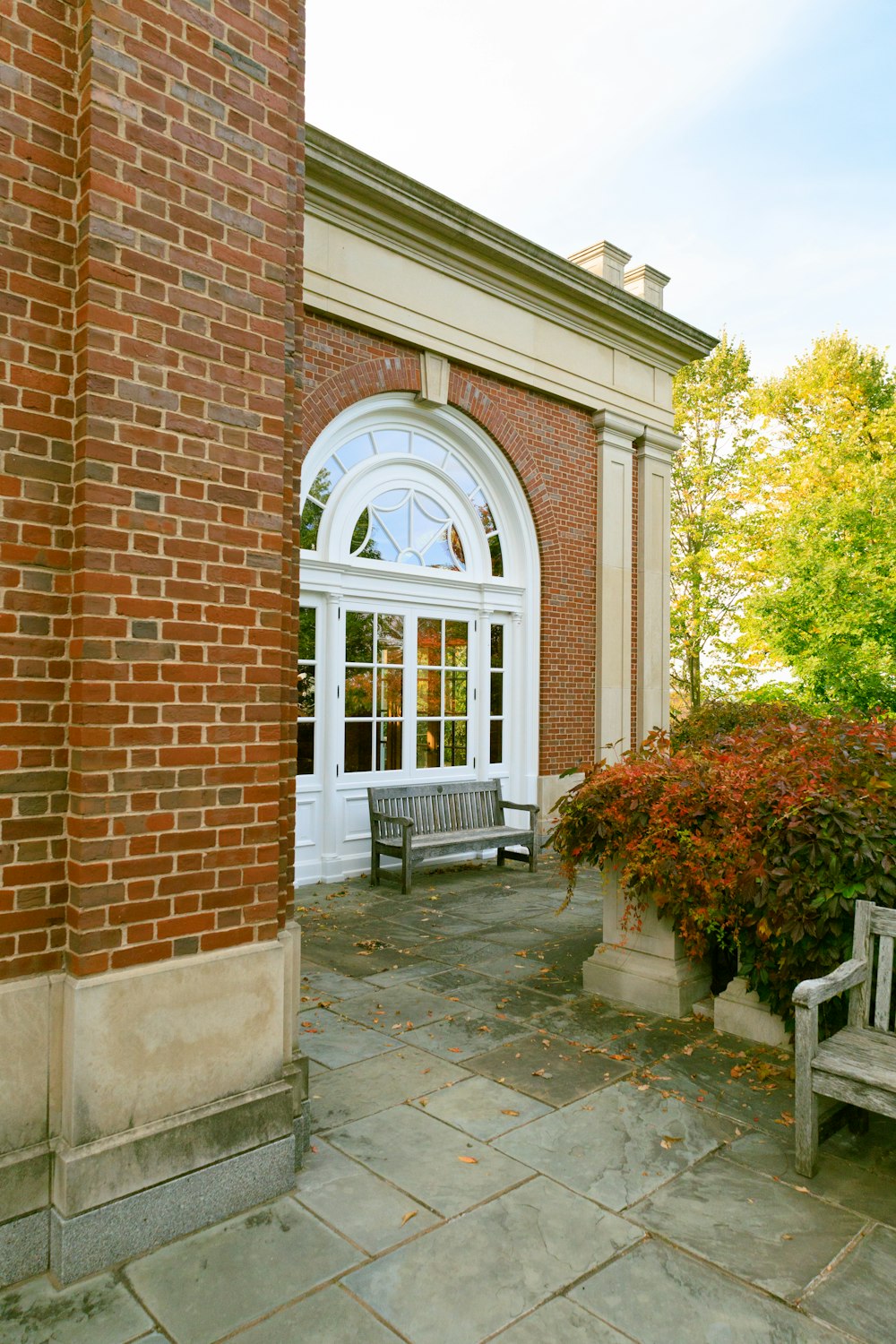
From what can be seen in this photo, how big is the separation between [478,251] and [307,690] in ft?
15.9

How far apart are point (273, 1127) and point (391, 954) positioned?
2832 mm

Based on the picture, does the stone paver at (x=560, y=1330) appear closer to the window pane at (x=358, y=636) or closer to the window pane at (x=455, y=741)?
the window pane at (x=358, y=636)

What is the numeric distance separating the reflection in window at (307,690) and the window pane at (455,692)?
5.63 ft

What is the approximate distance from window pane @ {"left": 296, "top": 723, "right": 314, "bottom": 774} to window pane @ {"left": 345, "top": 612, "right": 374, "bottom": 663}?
77 centimetres

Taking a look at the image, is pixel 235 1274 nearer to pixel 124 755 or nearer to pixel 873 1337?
pixel 124 755

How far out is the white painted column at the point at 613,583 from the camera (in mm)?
10422

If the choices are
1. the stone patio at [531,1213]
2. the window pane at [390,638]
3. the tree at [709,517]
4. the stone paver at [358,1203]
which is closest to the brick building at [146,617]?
the stone paver at [358,1203]

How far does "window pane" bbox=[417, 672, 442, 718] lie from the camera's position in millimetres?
8898

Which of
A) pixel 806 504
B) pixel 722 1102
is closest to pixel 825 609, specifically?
pixel 806 504

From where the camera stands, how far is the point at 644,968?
4840 millimetres

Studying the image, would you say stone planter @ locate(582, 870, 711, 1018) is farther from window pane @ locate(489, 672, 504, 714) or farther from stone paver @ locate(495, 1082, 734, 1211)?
window pane @ locate(489, 672, 504, 714)

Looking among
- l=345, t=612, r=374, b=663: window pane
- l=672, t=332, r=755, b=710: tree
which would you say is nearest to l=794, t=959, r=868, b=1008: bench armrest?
l=345, t=612, r=374, b=663: window pane

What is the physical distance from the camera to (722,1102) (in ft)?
12.1

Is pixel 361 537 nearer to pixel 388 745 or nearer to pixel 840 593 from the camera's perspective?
pixel 388 745
